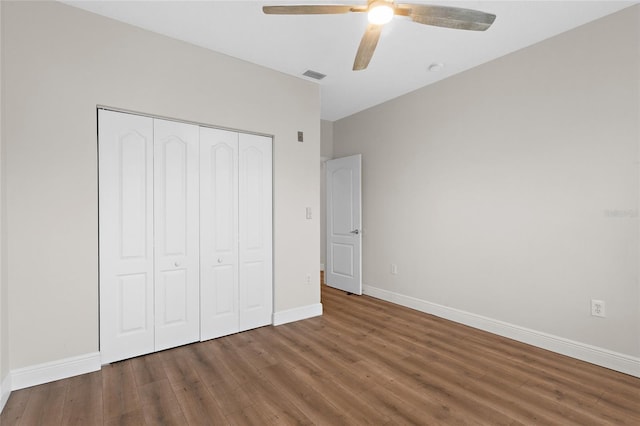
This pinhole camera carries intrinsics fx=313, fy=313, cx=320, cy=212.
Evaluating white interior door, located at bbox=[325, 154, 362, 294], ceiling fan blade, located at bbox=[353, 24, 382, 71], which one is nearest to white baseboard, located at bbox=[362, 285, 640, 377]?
white interior door, located at bbox=[325, 154, 362, 294]

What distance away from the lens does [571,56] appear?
2.76 metres

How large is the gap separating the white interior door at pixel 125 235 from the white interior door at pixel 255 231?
884 millimetres

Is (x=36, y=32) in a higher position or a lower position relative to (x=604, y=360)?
higher

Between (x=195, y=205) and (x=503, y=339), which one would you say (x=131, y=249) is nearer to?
(x=195, y=205)

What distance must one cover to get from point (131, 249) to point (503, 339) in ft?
Answer: 11.9

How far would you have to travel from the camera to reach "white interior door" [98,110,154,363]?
2.59 meters

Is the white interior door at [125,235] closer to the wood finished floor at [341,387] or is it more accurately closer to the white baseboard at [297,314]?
the wood finished floor at [341,387]

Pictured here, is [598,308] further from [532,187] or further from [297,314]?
[297,314]

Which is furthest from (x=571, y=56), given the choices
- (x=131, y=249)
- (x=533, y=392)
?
(x=131, y=249)

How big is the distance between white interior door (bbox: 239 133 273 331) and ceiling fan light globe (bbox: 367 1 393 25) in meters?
1.85

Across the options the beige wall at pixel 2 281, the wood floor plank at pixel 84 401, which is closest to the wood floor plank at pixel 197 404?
the wood floor plank at pixel 84 401

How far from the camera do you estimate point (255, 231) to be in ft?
11.3

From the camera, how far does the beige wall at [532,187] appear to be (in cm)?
252

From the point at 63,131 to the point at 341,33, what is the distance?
2.42 meters
